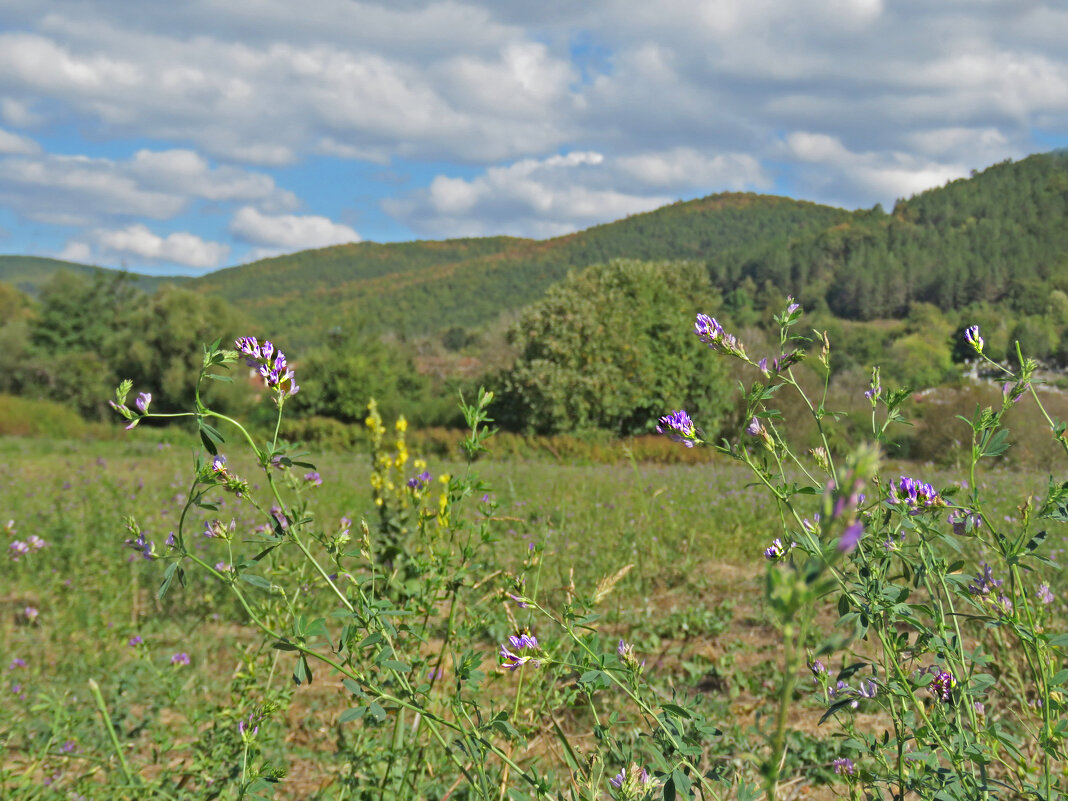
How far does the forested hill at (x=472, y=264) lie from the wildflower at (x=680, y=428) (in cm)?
4894

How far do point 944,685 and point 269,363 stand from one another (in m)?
1.26

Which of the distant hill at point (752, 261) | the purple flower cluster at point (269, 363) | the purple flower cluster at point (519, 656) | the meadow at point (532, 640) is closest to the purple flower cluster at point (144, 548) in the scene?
the meadow at point (532, 640)

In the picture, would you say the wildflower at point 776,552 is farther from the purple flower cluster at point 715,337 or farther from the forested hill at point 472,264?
the forested hill at point 472,264

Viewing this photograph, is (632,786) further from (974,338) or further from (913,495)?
(974,338)

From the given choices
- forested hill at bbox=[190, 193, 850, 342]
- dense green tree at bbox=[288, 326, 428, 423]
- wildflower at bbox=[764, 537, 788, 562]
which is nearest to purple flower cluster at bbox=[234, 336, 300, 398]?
wildflower at bbox=[764, 537, 788, 562]

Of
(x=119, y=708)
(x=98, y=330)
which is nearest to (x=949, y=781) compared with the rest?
(x=119, y=708)

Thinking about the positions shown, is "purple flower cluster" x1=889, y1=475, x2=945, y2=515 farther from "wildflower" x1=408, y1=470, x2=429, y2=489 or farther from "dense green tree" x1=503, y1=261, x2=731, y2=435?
"dense green tree" x1=503, y1=261, x2=731, y2=435

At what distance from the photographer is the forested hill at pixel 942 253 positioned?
36.4 metres

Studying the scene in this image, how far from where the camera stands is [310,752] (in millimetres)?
2654

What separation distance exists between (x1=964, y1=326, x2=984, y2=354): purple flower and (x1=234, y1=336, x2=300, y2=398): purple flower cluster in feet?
4.12

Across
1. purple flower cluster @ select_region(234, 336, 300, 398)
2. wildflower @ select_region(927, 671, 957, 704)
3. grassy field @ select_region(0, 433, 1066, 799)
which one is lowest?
grassy field @ select_region(0, 433, 1066, 799)

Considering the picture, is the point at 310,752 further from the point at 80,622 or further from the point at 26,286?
the point at 26,286

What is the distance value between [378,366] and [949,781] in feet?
65.2

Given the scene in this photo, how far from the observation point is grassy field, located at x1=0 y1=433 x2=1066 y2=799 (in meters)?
2.18
